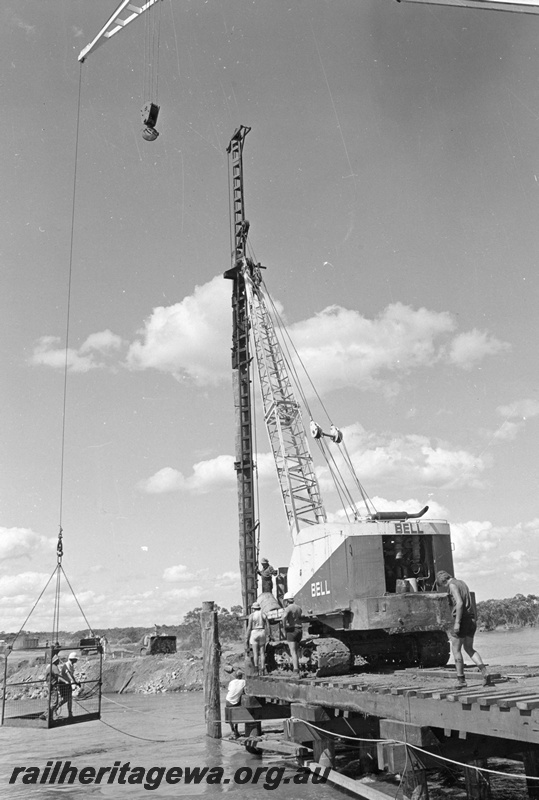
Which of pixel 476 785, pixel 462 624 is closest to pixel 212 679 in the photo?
pixel 476 785

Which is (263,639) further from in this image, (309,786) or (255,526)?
(255,526)

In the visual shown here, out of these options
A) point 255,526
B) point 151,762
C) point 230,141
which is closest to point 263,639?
point 151,762

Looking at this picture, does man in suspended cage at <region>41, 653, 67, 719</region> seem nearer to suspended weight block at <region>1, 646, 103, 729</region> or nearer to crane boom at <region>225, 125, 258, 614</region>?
suspended weight block at <region>1, 646, 103, 729</region>

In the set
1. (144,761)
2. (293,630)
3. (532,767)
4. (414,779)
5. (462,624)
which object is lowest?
(144,761)

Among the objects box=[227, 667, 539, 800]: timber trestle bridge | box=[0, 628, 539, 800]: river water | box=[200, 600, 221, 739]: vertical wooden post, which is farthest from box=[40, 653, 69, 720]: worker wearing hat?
box=[227, 667, 539, 800]: timber trestle bridge

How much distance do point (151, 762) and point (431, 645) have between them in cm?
775

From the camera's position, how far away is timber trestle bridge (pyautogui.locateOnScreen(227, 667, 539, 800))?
883cm

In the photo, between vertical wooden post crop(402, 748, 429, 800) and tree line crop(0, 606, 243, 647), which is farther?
tree line crop(0, 606, 243, 647)

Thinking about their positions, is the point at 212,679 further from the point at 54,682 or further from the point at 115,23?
the point at 115,23

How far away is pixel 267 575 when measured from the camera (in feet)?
63.7

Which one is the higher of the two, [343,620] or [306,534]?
[306,534]

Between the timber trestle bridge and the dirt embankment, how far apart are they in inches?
984

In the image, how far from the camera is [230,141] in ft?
93.7

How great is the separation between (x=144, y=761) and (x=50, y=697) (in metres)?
4.51
